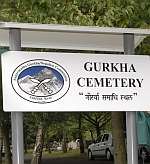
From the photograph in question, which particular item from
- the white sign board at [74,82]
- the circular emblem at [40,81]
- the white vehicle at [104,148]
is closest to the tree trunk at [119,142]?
the white sign board at [74,82]

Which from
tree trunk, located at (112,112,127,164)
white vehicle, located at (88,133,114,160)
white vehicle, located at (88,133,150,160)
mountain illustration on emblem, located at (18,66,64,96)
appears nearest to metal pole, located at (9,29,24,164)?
mountain illustration on emblem, located at (18,66,64,96)

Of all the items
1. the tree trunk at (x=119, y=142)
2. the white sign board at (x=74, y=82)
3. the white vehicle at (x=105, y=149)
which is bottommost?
the white vehicle at (x=105, y=149)

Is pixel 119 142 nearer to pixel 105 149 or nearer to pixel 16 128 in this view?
pixel 16 128

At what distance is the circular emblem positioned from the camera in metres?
5.52

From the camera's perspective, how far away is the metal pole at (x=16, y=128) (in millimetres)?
5523

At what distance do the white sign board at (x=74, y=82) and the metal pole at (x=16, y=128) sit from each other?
0.15m

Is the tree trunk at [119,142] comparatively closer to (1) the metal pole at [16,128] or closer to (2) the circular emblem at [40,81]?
(2) the circular emblem at [40,81]

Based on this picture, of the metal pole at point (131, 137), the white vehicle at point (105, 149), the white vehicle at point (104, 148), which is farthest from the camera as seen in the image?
the white vehicle at point (104, 148)

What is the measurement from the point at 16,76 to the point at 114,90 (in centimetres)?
116

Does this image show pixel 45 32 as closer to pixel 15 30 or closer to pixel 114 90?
pixel 15 30

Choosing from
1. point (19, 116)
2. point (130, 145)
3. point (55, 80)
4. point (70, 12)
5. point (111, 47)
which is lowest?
point (130, 145)

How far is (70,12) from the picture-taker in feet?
23.4

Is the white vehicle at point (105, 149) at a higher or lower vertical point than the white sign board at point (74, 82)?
lower

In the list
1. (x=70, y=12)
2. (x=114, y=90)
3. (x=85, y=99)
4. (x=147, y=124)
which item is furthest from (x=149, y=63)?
(x=147, y=124)
